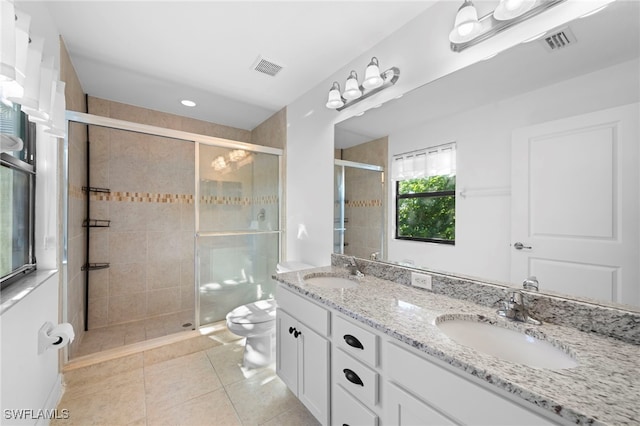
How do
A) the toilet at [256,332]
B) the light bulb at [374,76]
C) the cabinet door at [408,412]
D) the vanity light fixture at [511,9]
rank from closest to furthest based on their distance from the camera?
1. the cabinet door at [408,412]
2. the vanity light fixture at [511,9]
3. the light bulb at [374,76]
4. the toilet at [256,332]

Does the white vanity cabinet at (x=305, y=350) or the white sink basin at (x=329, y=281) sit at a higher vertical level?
the white sink basin at (x=329, y=281)

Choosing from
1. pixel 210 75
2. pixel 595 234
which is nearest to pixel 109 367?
pixel 210 75

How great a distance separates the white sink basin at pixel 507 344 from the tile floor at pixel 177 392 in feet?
3.47

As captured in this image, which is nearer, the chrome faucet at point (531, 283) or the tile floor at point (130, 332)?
the chrome faucet at point (531, 283)

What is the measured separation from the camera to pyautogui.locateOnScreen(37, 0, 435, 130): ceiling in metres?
1.48

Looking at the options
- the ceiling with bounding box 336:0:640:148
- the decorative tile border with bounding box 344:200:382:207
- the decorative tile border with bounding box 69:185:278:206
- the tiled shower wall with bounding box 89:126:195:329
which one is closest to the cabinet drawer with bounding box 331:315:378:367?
the decorative tile border with bounding box 344:200:382:207

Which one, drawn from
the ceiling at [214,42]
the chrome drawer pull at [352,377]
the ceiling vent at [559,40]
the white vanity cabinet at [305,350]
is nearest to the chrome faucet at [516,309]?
the chrome drawer pull at [352,377]

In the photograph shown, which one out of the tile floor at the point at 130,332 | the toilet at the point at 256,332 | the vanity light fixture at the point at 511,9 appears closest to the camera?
the vanity light fixture at the point at 511,9

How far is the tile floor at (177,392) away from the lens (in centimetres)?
147

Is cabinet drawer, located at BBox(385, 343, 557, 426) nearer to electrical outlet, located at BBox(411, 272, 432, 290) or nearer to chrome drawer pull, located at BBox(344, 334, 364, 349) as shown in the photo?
chrome drawer pull, located at BBox(344, 334, 364, 349)

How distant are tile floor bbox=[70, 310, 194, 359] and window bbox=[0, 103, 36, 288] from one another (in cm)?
116

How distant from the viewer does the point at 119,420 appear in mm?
1458

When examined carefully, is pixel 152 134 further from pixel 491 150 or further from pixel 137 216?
pixel 491 150

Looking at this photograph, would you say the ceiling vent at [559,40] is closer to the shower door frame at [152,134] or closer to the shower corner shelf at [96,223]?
the shower door frame at [152,134]
